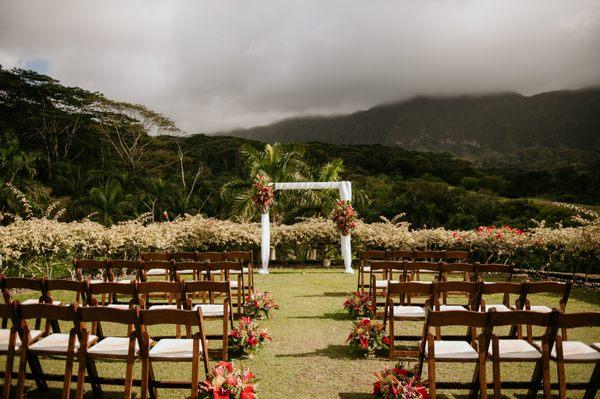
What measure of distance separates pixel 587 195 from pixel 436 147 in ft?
222

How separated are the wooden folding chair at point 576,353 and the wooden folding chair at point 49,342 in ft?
13.5

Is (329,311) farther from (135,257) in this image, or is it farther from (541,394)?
(135,257)

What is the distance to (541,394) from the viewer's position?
176 inches

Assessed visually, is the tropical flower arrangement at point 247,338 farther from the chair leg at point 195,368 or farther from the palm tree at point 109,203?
the palm tree at point 109,203

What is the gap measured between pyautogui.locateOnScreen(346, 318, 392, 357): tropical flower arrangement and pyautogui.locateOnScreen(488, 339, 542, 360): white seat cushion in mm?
1504

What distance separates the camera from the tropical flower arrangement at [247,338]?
211 inches

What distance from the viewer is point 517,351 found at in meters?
4.05

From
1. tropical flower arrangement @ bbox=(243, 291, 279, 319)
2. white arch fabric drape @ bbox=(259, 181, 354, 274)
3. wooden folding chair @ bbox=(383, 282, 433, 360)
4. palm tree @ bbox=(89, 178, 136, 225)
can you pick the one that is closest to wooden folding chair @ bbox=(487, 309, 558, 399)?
wooden folding chair @ bbox=(383, 282, 433, 360)

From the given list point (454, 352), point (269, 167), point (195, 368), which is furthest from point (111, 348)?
point (269, 167)

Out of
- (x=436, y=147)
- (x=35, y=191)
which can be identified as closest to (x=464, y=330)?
(x=35, y=191)

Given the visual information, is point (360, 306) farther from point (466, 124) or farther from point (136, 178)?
point (466, 124)

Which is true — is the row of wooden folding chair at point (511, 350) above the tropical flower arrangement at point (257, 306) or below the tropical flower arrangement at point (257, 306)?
above

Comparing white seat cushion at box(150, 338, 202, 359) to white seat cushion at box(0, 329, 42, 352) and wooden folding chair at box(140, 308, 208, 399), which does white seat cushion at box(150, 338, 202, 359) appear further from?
white seat cushion at box(0, 329, 42, 352)

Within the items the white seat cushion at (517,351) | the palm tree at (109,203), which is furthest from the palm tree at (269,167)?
the white seat cushion at (517,351)
